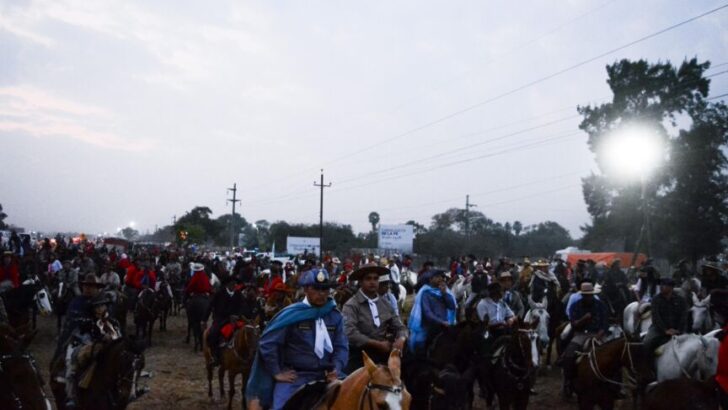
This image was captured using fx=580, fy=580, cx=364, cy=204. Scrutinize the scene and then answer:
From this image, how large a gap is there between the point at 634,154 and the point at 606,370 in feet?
110

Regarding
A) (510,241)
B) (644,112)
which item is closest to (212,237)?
(510,241)

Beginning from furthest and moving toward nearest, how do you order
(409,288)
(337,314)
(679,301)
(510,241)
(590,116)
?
(510,241), (590,116), (409,288), (679,301), (337,314)

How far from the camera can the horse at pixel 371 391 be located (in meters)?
4.11

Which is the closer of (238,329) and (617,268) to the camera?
(238,329)

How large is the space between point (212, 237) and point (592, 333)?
8758 cm

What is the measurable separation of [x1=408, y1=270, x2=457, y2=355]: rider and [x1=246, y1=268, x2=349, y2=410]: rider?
4060mm

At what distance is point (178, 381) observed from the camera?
13.0 meters

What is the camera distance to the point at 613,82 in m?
41.3

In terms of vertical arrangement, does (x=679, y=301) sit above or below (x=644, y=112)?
below

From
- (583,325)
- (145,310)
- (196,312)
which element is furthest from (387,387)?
(145,310)

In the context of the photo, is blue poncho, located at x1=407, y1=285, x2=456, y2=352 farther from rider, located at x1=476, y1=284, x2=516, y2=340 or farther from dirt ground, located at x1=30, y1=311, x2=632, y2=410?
dirt ground, located at x1=30, y1=311, x2=632, y2=410

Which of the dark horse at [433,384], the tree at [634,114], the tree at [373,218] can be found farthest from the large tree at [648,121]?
the tree at [373,218]

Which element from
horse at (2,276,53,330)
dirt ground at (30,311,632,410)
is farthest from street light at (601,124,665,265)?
horse at (2,276,53,330)

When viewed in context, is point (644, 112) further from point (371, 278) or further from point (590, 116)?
point (371, 278)
